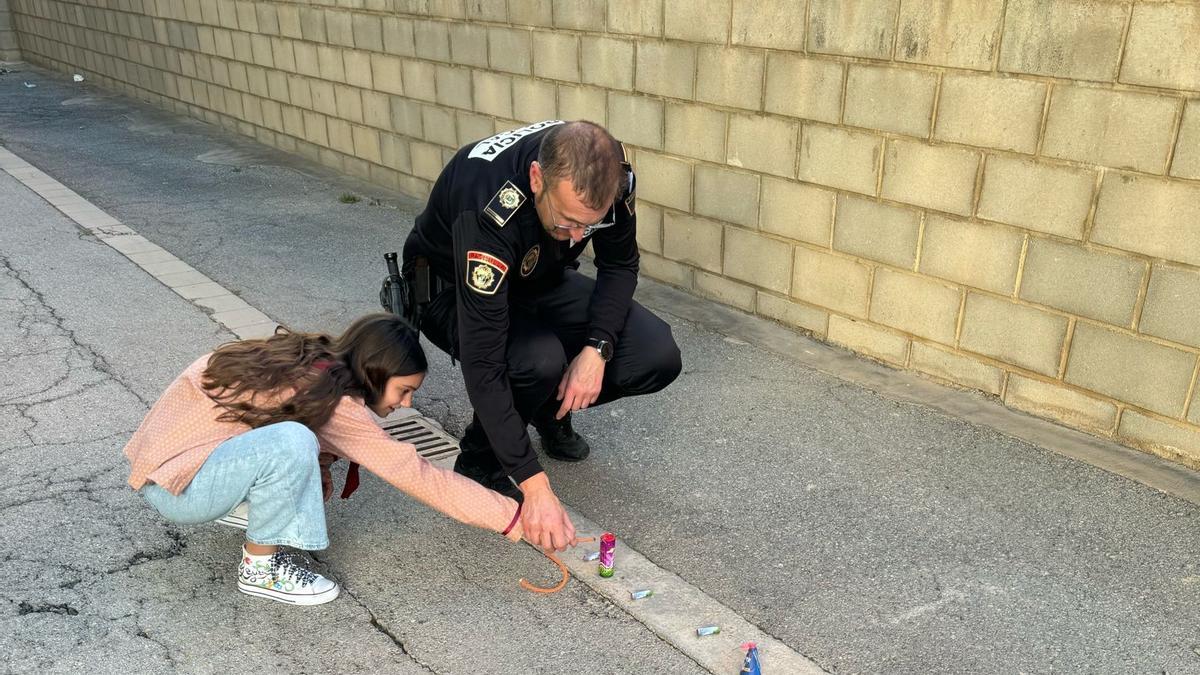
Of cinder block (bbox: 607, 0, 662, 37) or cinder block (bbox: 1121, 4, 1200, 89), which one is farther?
cinder block (bbox: 607, 0, 662, 37)

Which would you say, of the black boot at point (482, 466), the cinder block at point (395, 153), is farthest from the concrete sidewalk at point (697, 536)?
the cinder block at point (395, 153)

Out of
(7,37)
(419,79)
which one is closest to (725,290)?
(419,79)

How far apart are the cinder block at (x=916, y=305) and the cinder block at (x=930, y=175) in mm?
366

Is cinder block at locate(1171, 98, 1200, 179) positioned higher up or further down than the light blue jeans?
higher up

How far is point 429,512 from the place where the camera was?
3416 millimetres

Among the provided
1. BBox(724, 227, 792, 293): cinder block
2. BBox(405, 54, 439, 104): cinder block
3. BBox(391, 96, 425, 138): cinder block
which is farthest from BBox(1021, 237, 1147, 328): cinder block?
BBox(391, 96, 425, 138): cinder block

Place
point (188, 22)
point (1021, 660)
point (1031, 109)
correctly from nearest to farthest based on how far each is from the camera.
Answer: point (1021, 660) → point (1031, 109) → point (188, 22)

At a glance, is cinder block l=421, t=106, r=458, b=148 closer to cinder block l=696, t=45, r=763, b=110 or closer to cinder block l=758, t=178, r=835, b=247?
cinder block l=696, t=45, r=763, b=110

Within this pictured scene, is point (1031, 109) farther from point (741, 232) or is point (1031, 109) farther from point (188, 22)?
point (188, 22)

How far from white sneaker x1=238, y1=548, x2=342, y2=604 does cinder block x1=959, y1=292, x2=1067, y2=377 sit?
291 centimetres

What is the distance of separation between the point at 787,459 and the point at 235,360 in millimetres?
2123

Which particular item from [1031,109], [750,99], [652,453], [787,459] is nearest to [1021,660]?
[787,459]

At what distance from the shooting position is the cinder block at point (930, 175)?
407 cm

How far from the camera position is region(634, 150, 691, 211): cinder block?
5.42m
